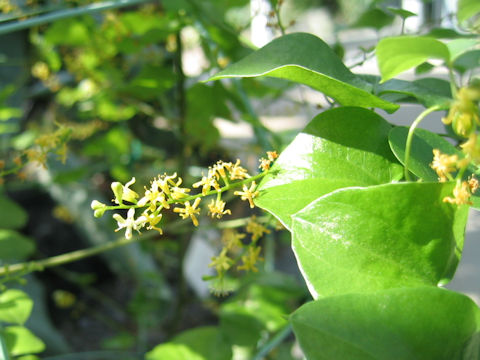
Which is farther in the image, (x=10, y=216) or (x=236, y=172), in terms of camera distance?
(x=10, y=216)

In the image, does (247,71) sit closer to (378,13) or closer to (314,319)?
(314,319)

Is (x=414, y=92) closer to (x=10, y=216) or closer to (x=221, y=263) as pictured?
(x=221, y=263)

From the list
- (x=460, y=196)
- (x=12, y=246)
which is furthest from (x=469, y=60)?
(x=12, y=246)

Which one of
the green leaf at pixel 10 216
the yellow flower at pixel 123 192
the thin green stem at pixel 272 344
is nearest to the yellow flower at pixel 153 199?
the yellow flower at pixel 123 192

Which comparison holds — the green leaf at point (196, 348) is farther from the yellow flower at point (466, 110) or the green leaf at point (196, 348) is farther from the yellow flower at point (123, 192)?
the yellow flower at point (466, 110)

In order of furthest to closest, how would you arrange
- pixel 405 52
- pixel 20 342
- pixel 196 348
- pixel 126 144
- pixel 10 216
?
pixel 126 144, pixel 10 216, pixel 196 348, pixel 20 342, pixel 405 52
